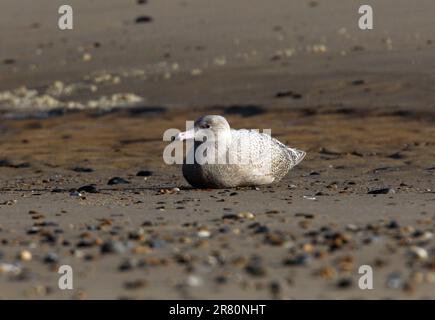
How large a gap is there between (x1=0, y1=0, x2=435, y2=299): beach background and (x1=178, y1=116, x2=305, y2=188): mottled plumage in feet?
0.49

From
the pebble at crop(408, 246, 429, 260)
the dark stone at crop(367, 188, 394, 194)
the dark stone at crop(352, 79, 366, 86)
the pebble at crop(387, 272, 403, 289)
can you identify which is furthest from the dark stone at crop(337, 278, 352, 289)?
the dark stone at crop(352, 79, 366, 86)

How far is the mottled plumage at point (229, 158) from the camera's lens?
10.2 meters

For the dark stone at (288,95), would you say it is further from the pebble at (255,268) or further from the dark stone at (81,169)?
the pebble at (255,268)

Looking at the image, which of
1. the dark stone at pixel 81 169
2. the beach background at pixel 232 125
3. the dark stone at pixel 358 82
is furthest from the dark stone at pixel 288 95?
the dark stone at pixel 81 169

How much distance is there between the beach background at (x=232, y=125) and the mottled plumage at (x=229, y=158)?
0.49 feet

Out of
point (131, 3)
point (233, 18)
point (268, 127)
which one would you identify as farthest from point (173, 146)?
point (131, 3)

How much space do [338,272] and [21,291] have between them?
175cm

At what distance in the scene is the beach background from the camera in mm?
6617

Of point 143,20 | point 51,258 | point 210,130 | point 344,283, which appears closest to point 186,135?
point 210,130

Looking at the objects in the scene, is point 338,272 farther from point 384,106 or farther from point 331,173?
point 384,106

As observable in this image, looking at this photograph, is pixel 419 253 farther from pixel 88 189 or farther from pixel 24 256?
pixel 88 189

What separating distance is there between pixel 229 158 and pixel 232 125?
592 centimetres

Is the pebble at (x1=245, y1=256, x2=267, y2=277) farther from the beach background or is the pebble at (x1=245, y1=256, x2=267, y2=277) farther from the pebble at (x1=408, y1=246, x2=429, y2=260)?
the pebble at (x1=408, y1=246, x2=429, y2=260)

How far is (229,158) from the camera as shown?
10227 millimetres
